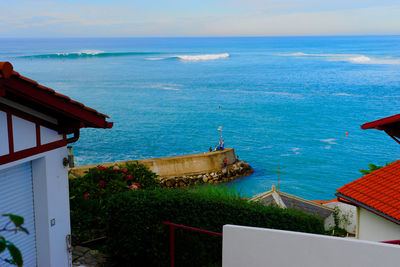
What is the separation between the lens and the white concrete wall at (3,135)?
628cm

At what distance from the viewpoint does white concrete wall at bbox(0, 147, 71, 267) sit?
24.2 feet

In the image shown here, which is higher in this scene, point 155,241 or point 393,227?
point 155,241

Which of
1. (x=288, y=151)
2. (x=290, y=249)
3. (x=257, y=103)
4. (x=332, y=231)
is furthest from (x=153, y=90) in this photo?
(x=290, y=249)

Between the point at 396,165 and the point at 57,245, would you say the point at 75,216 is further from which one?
the point at 396,165

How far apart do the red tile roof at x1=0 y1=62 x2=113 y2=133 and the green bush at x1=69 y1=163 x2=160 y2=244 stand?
9.67 ft

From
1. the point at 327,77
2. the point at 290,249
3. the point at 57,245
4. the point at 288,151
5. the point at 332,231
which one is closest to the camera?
the point at 290,249

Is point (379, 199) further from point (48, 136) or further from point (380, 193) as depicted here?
point (48, 136)

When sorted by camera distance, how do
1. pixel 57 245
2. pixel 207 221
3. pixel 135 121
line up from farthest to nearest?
pixel 135 121, pixel 207 221, pixel 57 245

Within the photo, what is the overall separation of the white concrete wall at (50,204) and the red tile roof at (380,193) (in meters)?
7.53

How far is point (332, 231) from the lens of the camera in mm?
20172

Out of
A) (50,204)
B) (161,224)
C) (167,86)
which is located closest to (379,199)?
(161,224)

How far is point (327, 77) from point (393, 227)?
101 m

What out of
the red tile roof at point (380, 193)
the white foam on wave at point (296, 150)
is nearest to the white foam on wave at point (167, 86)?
the white foam on wave at point (296, 150)

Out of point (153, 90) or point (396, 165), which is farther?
point (153, 90)
